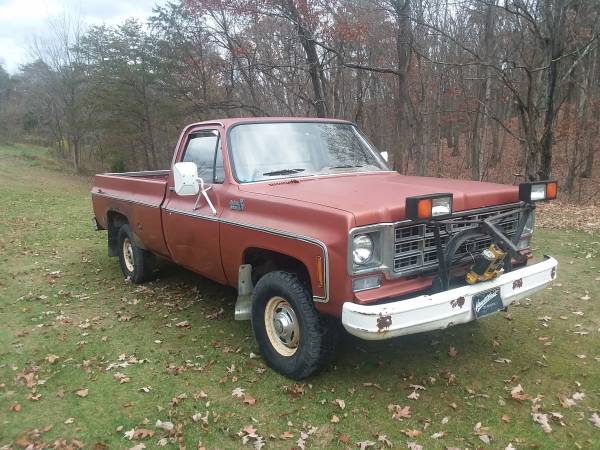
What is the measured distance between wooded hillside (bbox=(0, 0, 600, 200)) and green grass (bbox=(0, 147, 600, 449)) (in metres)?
7.83

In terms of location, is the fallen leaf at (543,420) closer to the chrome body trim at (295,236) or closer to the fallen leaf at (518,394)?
the fallen leaf at (518,394)

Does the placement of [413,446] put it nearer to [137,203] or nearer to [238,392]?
[238,392]

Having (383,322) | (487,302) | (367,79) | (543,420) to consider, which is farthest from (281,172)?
(367,79)

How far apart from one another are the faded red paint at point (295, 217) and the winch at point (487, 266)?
317mm

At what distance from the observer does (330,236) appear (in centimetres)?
321

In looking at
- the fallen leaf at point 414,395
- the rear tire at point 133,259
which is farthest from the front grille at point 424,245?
the rear tire at point 133,259

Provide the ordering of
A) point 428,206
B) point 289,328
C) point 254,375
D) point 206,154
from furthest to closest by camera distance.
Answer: point 206,154 → point 254,375 → point 289,328 → point 428,206

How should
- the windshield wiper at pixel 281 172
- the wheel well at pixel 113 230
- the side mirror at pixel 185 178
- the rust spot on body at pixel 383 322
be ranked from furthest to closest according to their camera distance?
the wheel well at pixel 113 230 → the windshield wiper at pixel 281 172 → the side mirror at pixel 185 178 → the rust spot on body at pixel 383 322

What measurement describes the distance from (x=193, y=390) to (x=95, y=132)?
3262cm

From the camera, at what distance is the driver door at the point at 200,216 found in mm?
4477

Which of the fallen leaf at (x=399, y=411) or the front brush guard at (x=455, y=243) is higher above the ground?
the front brush guard at (x=455, y=243)

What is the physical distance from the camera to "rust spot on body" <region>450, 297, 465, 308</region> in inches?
126

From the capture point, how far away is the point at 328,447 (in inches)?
122

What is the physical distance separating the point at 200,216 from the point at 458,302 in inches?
97.6
